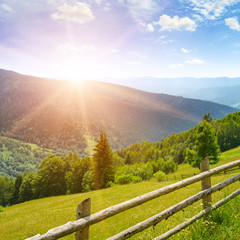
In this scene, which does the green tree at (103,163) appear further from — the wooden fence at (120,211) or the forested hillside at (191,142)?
the wooden fence at (120,211)

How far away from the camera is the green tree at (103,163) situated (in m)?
49.7

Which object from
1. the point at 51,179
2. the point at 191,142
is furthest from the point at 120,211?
the point at 191,142

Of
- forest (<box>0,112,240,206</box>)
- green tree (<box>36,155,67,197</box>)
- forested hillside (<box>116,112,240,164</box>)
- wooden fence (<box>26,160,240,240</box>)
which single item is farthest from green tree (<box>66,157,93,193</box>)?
wooden fence (<box>26,160,240,240</box>)

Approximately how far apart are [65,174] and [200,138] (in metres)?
55.9

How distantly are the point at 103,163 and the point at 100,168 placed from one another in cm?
151

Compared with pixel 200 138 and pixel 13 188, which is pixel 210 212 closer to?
pixel 200 138

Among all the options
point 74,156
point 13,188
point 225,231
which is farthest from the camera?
point 13,188

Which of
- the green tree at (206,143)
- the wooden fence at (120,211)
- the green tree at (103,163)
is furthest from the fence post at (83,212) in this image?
the green tree at (103,163)

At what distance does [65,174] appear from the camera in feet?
262

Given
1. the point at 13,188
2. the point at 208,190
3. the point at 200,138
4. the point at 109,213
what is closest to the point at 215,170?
the point at 208,190

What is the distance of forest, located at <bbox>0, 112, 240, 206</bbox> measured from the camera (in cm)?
4968

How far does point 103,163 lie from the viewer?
165ft

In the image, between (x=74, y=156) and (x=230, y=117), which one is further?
(x=230, y=117)

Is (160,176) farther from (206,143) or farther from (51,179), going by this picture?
(51,179)
